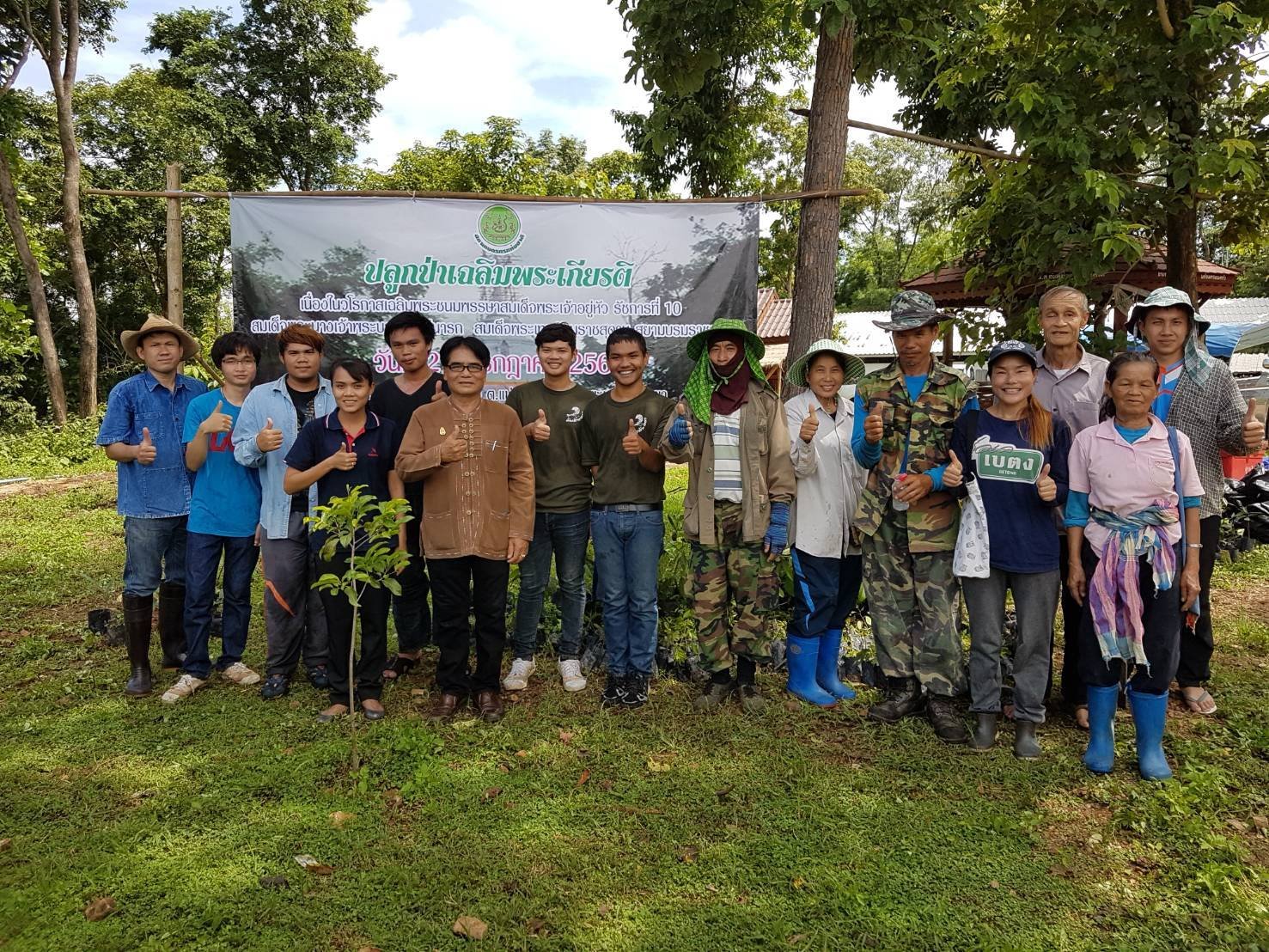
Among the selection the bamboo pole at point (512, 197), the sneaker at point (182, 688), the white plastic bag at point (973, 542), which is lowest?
the sneaker at point (182, 688)

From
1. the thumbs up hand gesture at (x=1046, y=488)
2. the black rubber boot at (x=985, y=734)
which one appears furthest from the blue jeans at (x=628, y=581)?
the thumbs up hand gesture at (x=1046, y=488)

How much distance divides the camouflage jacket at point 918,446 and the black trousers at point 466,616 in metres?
1.86

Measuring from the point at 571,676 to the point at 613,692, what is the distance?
315mm

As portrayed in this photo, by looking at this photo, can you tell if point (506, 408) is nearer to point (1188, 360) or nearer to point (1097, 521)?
point (1097, 521)

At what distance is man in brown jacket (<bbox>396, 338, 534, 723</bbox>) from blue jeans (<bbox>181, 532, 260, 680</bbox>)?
3.84ft

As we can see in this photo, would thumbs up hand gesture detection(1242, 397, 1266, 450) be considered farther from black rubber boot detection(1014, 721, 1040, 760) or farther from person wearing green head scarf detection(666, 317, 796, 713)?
person wearing green head scarf detection(666, 317, 796, 713)

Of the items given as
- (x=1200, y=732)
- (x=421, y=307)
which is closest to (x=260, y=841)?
(x=421, y=307)

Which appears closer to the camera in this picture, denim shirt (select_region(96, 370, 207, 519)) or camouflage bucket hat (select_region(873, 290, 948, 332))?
camouflage bucket hat (select_region(873, 290, 948, 332))

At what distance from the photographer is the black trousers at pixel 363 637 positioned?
3.88m

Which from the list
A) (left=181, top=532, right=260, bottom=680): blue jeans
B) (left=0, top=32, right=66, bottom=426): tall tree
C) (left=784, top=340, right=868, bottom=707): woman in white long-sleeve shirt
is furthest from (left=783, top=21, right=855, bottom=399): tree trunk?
(left=0, top=32, right=66, bottom=426): tall tree

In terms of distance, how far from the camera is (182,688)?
4.23 meters

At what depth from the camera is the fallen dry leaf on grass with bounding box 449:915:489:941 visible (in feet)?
8.20

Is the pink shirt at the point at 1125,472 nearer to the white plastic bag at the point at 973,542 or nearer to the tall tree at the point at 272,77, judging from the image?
the white plastic bag at the point at 973,542

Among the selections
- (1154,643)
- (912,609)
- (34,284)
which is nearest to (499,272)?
(912,609)
